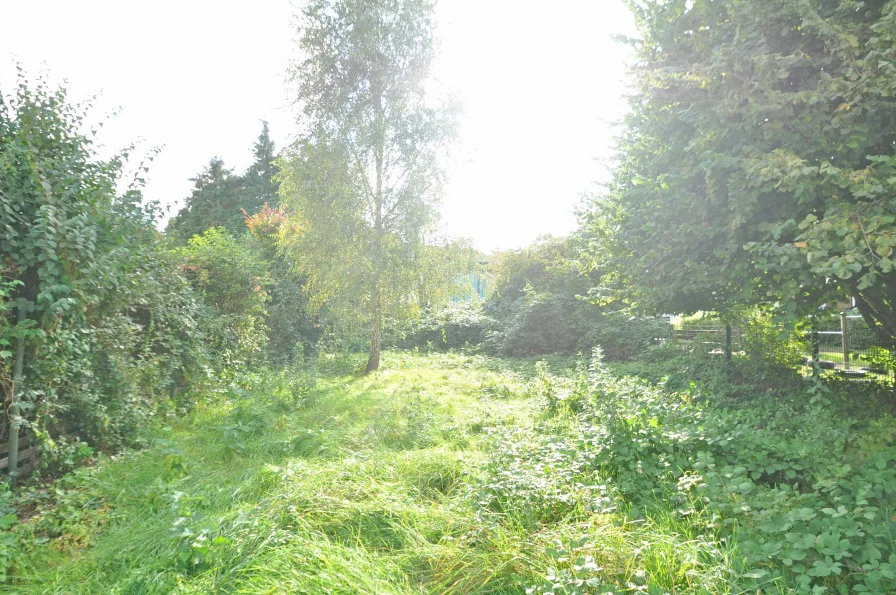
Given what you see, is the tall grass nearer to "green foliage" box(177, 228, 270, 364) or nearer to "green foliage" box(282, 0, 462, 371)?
"green foliage" box(177, 228, 270, 364)

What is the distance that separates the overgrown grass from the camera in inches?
93.6

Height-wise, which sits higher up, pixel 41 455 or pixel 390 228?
pixel 390 228

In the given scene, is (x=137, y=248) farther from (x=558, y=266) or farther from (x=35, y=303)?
(x=558, y=266)

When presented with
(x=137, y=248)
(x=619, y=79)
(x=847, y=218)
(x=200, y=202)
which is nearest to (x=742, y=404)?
(x=847, y=218)

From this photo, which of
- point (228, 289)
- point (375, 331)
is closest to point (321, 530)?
point (228, 289)

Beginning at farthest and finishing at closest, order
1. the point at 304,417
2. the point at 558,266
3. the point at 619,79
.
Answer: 1. the point at 558,266
2. the point at 304,417
3. the point at 619,79

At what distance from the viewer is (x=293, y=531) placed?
2844 mm

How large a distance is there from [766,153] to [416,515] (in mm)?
3593

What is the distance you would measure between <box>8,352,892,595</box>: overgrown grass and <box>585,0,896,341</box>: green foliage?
1219mm

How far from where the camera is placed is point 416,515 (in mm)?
3096

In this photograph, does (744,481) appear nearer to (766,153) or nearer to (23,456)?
(766,153)

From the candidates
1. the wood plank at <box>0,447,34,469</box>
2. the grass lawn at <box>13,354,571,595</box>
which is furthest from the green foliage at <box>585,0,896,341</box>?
the wood plank at <box>0,447,34,469</box>

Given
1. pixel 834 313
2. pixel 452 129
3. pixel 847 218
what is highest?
pixel 452 129

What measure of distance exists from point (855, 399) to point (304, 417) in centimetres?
615
